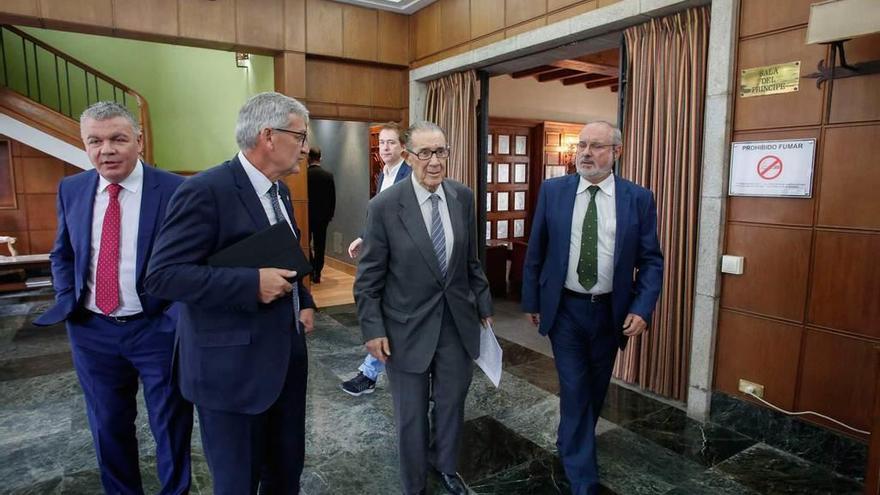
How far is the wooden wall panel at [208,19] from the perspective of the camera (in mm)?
4781

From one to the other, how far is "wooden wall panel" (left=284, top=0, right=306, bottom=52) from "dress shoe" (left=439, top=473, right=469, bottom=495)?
14.5 feet

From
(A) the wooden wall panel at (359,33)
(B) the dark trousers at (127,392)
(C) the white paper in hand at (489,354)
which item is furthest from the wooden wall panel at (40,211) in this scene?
(C) the white paper in hand at (489,354)

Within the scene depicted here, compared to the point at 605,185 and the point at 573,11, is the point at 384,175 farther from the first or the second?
the point at 573,11

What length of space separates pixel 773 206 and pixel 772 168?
0.67 ft

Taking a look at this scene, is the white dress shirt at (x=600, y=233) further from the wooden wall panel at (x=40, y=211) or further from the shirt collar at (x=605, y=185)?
the wooden wall panel at (x=40, y=211)

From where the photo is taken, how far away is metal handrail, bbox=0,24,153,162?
705 cm

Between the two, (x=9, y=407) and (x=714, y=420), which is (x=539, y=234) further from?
(x=9, y=407)

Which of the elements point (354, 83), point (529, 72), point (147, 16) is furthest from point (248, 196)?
point (529, 72)

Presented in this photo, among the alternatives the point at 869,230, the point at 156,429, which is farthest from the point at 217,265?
the point at 869,230

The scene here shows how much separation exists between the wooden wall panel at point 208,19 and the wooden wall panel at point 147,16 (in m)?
0.08

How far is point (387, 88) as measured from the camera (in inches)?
233

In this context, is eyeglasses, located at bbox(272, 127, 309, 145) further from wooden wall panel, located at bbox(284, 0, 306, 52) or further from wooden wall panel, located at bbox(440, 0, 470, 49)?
wooden wall panel, located at bbox(284, 0, 306, 52)

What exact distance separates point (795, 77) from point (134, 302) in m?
3.23

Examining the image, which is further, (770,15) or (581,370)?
(770,15)
